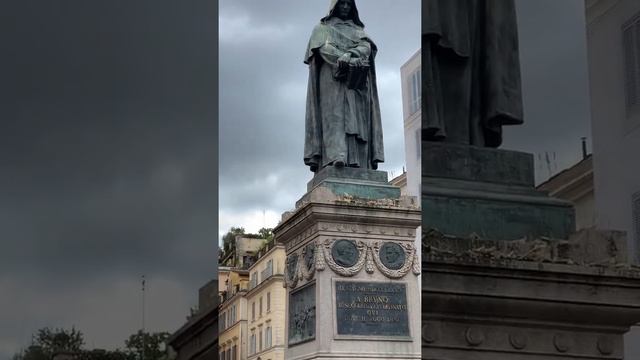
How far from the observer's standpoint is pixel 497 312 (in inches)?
171

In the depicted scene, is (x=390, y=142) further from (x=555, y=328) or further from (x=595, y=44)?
(x=595, y=44)

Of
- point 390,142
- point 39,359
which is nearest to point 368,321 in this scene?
point 390,142

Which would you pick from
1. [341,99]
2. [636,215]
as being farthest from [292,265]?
Answer: [636,215]

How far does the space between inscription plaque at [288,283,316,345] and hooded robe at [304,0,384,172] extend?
52cm

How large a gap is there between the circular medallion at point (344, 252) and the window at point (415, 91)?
2.04 feet

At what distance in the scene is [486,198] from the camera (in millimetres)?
4645

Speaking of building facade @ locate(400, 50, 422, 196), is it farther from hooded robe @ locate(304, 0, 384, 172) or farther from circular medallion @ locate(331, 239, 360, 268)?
circular medallion @ locate(331, 239, 360, 268)

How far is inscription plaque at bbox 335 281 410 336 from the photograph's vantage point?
4.86m

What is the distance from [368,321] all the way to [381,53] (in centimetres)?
113

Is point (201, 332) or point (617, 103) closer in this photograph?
point (201, 332)

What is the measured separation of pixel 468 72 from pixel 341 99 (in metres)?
0.54

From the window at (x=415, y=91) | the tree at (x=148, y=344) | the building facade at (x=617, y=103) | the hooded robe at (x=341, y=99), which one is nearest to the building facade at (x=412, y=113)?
the window at (x=415, y=91)

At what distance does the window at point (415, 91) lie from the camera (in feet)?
15.9

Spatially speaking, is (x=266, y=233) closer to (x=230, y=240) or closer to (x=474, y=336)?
(x=230, y=240)
